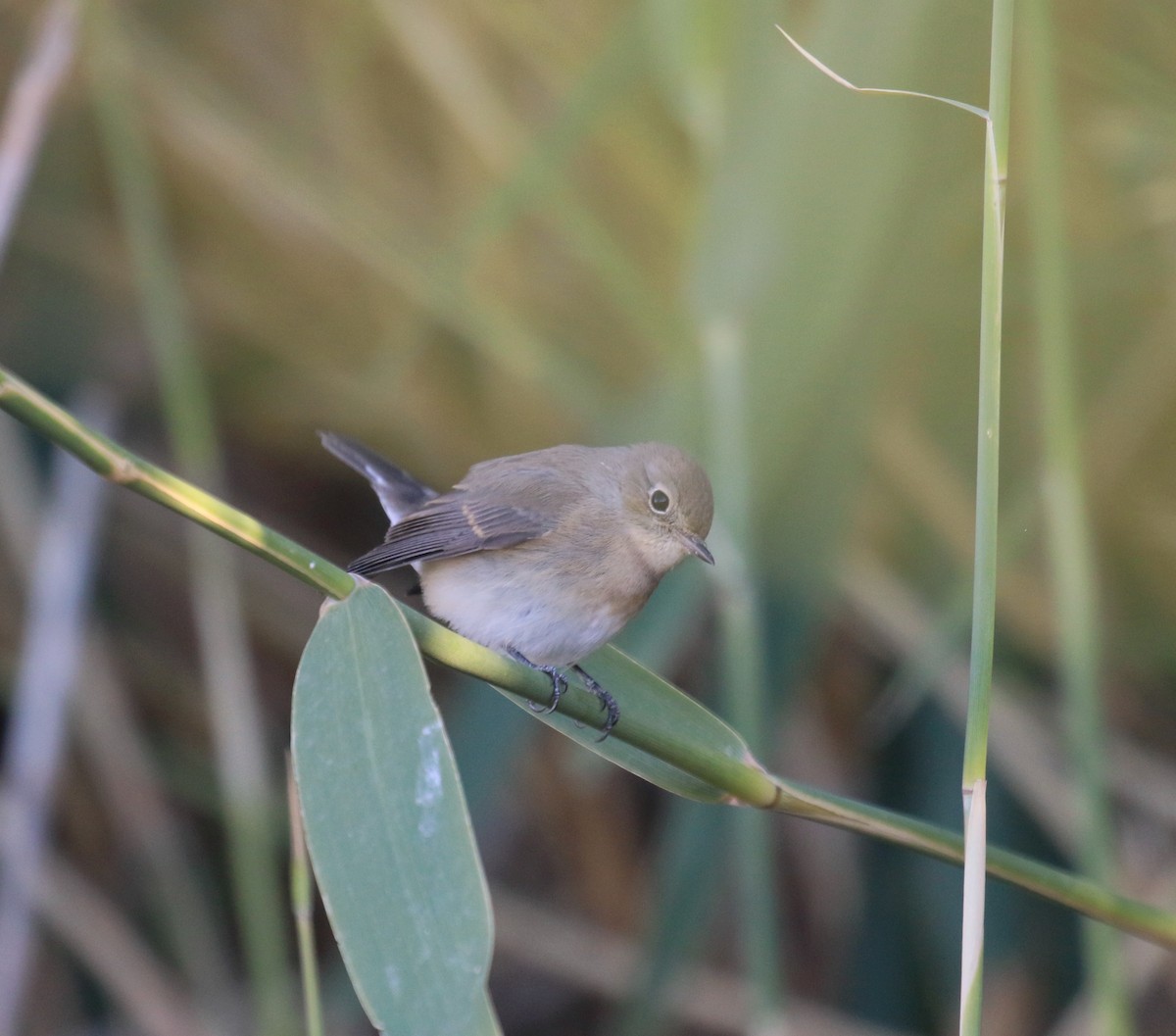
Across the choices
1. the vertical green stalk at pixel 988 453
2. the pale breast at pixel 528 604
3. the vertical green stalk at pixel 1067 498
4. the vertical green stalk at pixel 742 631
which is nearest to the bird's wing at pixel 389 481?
the pale breast at pixel 528 604

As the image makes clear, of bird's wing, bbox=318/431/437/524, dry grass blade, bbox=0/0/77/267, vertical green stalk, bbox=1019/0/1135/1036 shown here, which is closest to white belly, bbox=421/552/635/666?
bird's wing, bbox=318/431/437/524

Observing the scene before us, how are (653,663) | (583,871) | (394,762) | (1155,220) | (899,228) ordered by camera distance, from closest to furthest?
(394,762), (899,228), (653,663), (1155,220), (583,871)

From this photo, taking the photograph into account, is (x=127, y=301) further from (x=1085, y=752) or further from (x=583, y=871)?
(x=1085, y=752)

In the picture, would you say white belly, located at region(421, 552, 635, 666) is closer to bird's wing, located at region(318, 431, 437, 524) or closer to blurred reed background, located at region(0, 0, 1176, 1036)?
bird's wing, located at region(318, 431, 437, 524)

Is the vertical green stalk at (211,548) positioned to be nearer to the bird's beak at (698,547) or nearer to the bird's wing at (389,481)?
the bird's wing at (389,481)

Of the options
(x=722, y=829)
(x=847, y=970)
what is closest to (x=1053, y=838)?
(x=847, y=970)

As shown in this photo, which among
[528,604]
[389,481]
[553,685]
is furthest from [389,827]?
[389,481]
